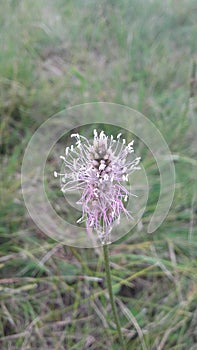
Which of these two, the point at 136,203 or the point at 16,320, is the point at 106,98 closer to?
the point at 136,203

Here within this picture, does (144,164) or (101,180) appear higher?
(144,164)

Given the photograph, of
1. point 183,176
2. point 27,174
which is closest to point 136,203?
point 183,176

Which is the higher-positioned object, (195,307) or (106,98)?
(106,98)

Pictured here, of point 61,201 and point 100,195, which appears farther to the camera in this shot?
point 61,201

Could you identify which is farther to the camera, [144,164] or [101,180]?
[144,164]

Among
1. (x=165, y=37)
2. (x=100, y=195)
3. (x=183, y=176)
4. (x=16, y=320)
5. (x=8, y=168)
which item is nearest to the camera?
(x=100, y=195)

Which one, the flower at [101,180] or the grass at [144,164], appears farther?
the grass at [144,164]

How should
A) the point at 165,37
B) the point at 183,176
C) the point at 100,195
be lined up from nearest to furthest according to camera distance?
the point at 100,195 < the point at 183,176 < the point at 165,37

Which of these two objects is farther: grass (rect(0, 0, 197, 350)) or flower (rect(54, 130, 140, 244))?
grass (rect(0, 0, 197, 350))
